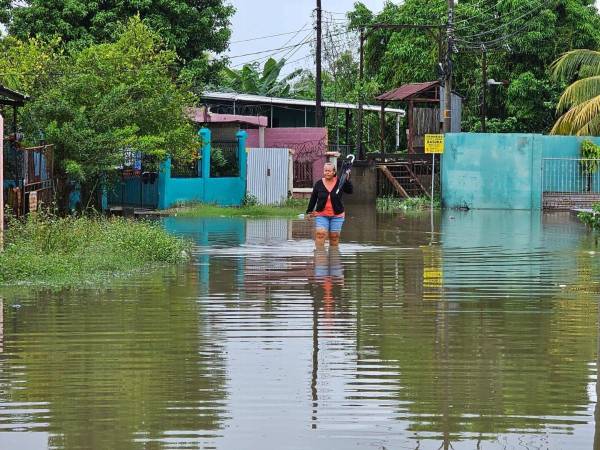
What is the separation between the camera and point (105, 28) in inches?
1460

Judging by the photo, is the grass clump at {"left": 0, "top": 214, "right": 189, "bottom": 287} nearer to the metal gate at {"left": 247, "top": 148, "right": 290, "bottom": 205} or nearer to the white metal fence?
the metal gate at {"left": 247, "top": 148, "right": 290, "bottom": 205}

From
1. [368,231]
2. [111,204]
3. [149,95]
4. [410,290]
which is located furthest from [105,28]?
[410,290]

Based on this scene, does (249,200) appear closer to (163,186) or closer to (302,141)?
(163,186)

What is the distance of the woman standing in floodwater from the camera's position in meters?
19.6

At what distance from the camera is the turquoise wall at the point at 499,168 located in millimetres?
39312

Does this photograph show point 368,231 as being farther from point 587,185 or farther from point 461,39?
point 461,39

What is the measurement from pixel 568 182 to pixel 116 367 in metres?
33.0

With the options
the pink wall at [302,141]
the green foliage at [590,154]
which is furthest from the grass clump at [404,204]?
the green foliage at [590,154]

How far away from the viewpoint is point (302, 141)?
146ft

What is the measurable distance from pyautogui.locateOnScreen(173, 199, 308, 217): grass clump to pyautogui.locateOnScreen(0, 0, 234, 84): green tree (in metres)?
4.00

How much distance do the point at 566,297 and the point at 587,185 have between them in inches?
1100

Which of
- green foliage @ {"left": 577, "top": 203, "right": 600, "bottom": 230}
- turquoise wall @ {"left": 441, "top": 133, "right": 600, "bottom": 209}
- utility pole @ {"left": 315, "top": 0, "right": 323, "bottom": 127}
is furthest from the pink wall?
green foliage @ {"left": 577, "top": 203, "right": 600, "bottom": 230}

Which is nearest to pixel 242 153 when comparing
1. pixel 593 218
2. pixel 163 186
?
pixel 163 186

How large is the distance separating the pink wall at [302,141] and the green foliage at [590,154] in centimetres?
878
